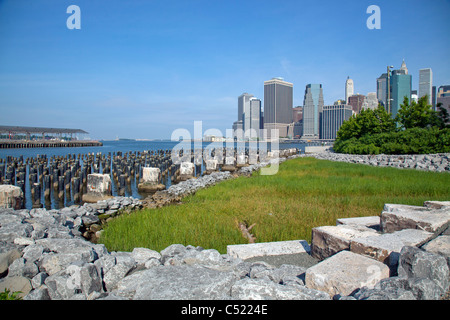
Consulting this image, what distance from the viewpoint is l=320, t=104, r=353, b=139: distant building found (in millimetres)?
121625

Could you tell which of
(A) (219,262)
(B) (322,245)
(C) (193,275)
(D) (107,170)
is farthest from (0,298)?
(D) (107,170)

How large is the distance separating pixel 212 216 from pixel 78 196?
11790mm

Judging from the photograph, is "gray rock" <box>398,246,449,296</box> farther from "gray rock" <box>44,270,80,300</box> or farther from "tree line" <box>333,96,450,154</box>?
"tree line" <box>333,96,450,154</box>

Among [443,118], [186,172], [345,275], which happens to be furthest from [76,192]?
[443,118]

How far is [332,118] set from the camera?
426ft

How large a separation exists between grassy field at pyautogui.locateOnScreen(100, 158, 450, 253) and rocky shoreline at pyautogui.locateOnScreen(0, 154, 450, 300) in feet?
4.31

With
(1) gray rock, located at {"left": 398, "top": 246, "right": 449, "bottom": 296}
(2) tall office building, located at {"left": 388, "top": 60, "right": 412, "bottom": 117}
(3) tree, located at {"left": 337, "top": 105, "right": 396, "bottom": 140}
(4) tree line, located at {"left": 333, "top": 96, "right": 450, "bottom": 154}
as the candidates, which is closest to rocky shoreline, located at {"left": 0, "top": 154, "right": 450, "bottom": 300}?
(1) gray rock, located at {"left": 398, "top": 246, "right": 449, "bottom": 296}

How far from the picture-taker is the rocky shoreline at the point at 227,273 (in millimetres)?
2939

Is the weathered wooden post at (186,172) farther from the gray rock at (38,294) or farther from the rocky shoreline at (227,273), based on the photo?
the gray rock at (38,294)

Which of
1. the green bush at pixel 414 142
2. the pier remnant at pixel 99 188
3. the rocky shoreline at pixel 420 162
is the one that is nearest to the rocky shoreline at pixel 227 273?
the pier remnant at pixel 99 188

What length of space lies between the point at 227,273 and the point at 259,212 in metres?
4.83

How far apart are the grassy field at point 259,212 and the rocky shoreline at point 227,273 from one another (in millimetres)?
1313
